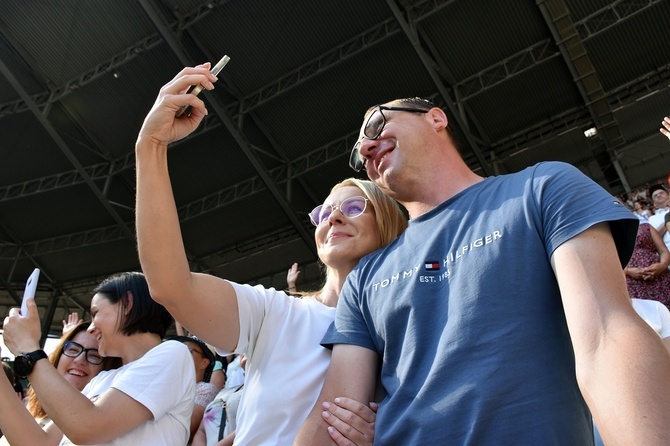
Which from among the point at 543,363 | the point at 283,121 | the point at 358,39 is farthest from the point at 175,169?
the point at 543,363

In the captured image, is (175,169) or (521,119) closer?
(521,119)

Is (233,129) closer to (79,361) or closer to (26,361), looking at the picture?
(79,361)

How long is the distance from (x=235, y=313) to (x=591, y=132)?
12.6m

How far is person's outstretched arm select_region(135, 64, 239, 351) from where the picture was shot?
1.31 meters

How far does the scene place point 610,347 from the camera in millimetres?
863

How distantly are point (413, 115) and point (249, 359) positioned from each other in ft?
3.03

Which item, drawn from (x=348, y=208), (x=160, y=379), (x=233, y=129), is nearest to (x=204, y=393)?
(x=160, y=379)

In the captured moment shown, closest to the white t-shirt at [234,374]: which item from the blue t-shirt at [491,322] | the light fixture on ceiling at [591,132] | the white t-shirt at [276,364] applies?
the white t-shirt at [276,364]

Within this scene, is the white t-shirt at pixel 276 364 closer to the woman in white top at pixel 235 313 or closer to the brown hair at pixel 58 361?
the woman in white top at pixel 235 313

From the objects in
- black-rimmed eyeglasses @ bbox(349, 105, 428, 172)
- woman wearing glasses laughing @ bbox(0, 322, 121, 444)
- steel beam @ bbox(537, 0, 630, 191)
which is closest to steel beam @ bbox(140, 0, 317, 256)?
steel beam @ bbox(537, 0, 630, 191)

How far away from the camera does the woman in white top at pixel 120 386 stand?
5.77ft

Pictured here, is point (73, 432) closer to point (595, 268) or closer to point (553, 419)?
point (553, 419)

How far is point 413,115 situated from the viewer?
1752 mm

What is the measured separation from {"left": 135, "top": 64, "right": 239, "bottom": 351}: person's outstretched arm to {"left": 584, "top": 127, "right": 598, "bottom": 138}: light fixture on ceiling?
12.4 m
